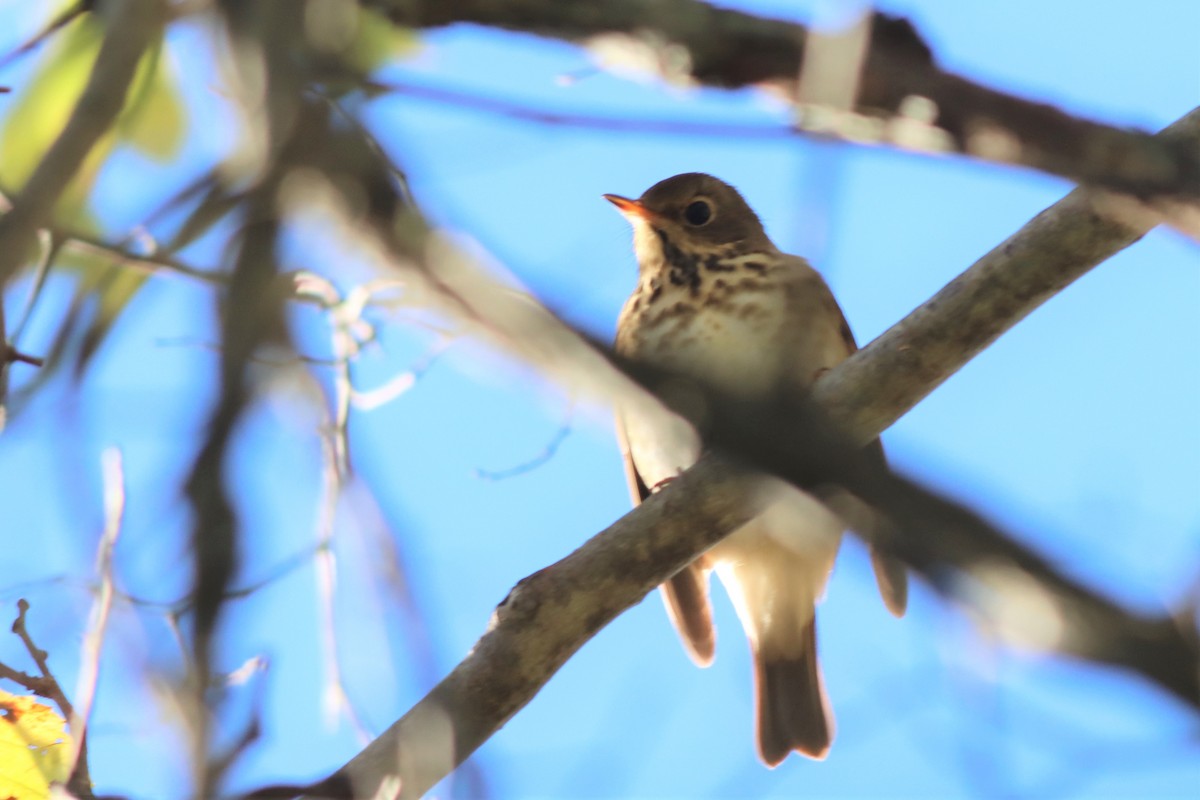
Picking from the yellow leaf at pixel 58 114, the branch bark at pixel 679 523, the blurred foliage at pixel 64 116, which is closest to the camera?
the branch bark at pixel 679 523

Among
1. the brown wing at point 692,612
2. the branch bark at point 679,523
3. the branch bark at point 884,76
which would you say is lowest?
the brown wing at point 692,612

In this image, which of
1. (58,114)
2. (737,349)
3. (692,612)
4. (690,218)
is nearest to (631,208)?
(690,218)

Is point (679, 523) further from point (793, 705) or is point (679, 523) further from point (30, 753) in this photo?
point (793, 705)

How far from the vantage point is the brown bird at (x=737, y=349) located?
4953 mm

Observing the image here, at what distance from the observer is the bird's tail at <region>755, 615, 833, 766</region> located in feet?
17.7

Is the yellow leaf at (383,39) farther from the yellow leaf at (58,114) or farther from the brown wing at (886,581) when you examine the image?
the brown wing at (886,581)

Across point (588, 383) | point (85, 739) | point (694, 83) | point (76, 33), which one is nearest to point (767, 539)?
point (694, 83)

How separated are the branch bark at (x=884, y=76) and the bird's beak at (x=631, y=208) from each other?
2233 millimetres

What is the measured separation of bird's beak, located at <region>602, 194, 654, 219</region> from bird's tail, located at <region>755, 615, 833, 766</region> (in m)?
1.78

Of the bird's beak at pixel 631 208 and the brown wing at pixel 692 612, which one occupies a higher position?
the bird's beak at pixel 631 208

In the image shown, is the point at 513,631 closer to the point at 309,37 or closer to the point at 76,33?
the point at 309,37

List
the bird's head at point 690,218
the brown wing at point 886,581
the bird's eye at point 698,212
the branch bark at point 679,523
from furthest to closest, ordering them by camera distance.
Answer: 1. the bird's eye at point 698,212
2. the bird's head at point 690,218
3. the brown wing at point 886,581
4. the branch bark at point 679,523

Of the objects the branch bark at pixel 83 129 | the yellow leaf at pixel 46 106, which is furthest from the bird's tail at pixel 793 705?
the branch bark at pixel 83 129

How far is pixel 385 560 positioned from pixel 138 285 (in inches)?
38.3
